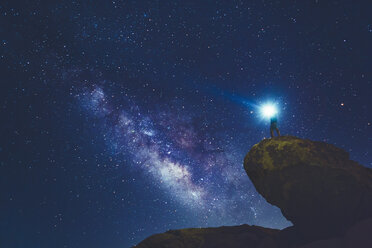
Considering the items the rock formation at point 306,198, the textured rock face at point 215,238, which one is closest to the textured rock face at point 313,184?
the rock formation at point 306,198

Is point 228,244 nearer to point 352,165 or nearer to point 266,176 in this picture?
point 266,176

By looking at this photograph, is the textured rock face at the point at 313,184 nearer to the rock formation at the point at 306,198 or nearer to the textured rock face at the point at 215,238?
the rock formation at the point at 306,198

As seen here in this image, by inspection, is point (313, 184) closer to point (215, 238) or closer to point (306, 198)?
point (306, 198)

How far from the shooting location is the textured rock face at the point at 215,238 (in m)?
16.4

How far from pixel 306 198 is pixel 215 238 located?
6.98 m

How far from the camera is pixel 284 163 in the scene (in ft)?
53.2

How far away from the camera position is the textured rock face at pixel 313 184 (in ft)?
52.2

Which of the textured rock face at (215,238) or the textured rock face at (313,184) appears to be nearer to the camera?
the textured rock face at (313,184)

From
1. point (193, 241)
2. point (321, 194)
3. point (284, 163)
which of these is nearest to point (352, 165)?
point (321, 194)

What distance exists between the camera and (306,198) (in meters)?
16.5

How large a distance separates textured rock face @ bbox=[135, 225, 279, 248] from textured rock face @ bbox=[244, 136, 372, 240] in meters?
2.49

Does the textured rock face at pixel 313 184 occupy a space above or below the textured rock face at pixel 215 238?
above

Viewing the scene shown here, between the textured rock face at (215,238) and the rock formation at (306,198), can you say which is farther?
the textured rock face at (215,238)

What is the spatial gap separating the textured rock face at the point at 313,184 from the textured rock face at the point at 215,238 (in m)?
2.49
